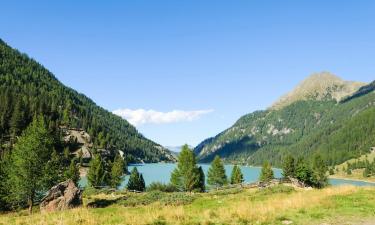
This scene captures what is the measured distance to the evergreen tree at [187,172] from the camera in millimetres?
96344

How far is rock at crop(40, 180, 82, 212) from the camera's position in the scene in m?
42.8

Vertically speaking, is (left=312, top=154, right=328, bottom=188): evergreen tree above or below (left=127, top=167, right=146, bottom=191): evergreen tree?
above

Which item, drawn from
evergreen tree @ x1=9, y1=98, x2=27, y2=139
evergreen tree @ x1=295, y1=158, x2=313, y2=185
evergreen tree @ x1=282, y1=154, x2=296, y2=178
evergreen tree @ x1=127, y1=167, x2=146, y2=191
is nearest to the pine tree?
evergreen tree @ x1=127, y1=167, x2=146, y2=191

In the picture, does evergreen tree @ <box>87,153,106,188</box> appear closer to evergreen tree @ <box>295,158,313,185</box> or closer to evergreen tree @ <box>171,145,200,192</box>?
evergreen tree @ <box>171,145,200,192</box>

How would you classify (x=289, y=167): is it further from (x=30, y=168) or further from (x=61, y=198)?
(x=61, y=198)

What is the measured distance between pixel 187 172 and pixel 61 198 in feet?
184

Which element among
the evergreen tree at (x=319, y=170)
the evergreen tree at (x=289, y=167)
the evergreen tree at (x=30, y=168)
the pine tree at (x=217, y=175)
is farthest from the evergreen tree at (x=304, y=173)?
the evergreen tree at (x=30, y=168)

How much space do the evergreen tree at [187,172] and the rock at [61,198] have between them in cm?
5162

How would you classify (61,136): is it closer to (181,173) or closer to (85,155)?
(85,155)

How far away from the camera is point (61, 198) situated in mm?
43438

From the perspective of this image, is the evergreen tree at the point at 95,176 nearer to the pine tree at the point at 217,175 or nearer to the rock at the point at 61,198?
the pine tree at the point at 217,175

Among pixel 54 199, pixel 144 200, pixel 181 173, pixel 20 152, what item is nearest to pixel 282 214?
pixel 144 200

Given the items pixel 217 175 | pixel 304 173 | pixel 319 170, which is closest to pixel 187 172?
pixel 217 175

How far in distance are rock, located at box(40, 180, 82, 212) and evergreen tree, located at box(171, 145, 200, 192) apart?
51621 millimetres
